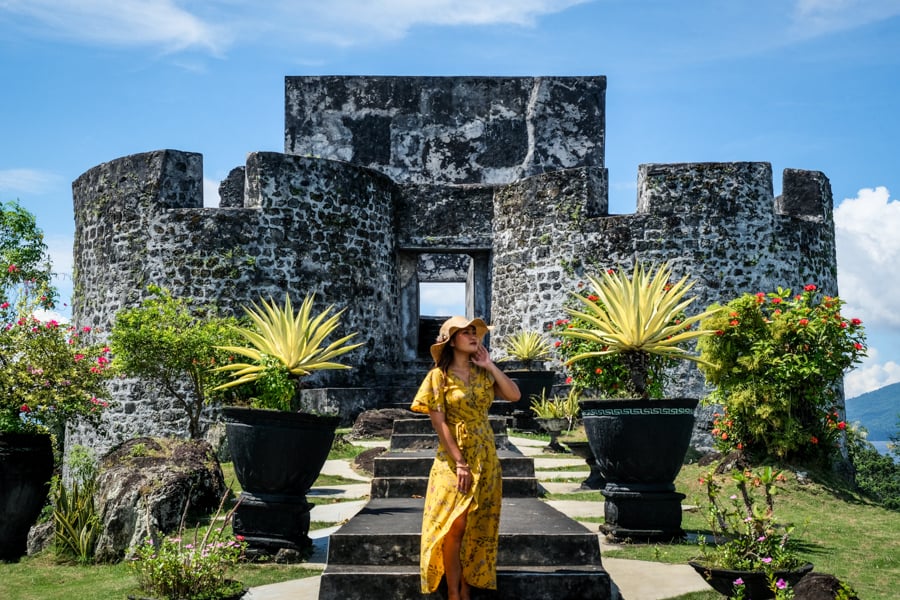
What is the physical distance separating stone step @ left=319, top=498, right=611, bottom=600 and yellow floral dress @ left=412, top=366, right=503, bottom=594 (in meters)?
0.45

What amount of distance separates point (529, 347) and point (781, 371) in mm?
4850

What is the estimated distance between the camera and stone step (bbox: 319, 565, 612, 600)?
5.51 m

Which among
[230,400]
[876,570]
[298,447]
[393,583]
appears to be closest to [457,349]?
[393,583]

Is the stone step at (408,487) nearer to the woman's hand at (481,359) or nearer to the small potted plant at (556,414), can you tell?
the woman's hand at (481,359)

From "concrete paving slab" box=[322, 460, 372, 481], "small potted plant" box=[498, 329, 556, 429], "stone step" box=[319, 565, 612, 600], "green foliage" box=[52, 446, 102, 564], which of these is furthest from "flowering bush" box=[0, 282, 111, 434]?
"stone step" box=[319, 565, 612, 600]

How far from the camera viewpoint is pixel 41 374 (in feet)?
37.9

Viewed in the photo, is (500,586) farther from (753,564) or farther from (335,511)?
(335,511)

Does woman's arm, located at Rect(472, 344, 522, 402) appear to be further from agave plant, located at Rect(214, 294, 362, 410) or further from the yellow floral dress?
agave plant, located at Rect(214, 294, 362, 410)

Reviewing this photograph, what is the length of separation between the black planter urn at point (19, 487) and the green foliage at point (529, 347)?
7.46 meters

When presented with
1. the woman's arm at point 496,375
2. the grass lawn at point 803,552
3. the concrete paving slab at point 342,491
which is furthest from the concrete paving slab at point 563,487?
the woman's arm at point 496,375

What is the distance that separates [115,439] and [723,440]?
10043 millimetres

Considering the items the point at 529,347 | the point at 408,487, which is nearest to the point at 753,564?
the point at 408,487

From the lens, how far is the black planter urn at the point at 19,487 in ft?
34.0

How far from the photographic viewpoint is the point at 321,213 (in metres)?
16.4
